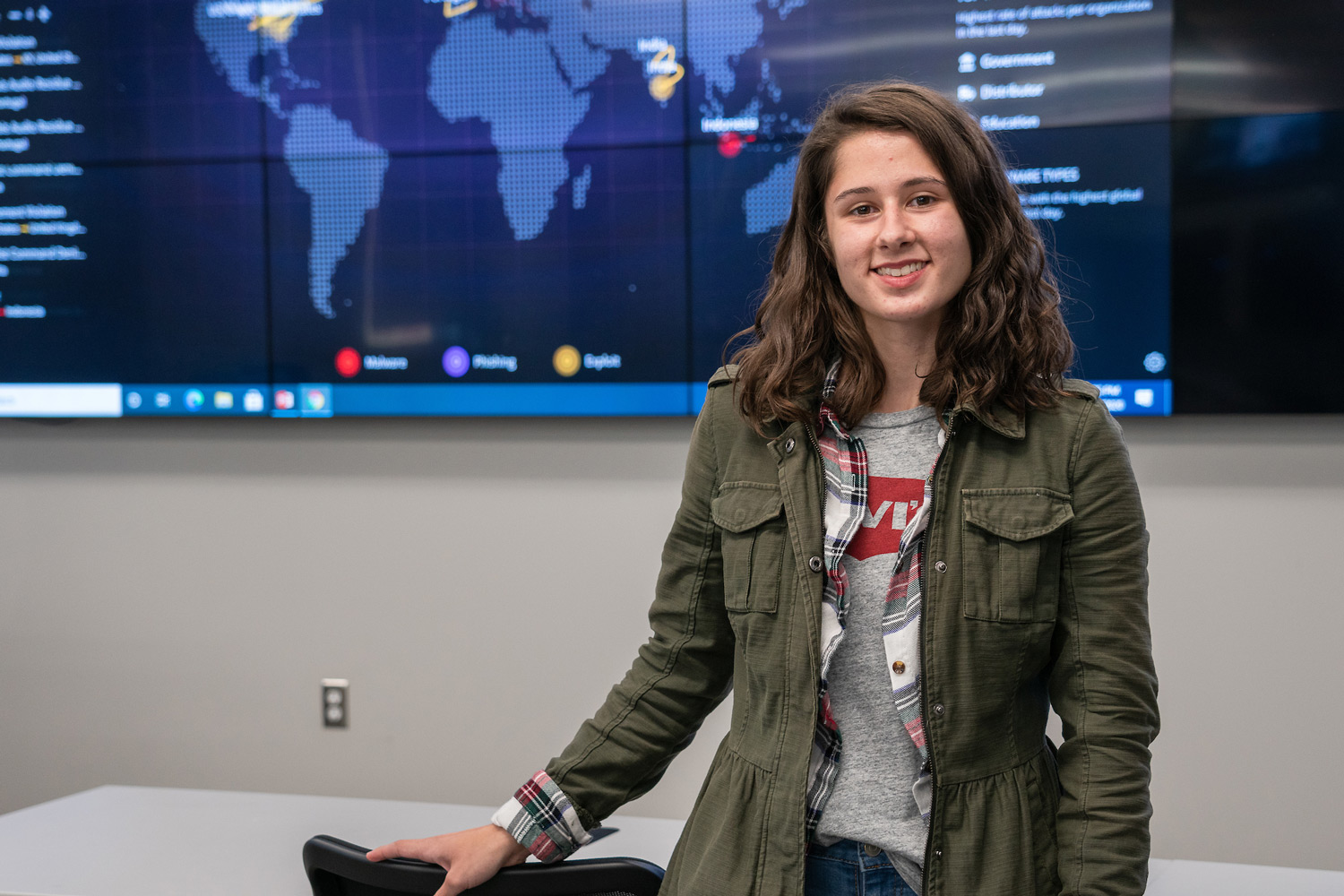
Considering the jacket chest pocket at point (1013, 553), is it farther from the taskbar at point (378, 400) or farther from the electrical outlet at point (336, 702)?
the electrical outlet at point (336, 702)

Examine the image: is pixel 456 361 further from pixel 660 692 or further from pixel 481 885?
pixel 481 885

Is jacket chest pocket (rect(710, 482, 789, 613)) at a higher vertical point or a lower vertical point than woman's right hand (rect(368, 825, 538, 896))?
higher

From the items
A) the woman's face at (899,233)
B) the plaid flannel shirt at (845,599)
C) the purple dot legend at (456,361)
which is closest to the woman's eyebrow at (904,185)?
the woman's face at (899,233)

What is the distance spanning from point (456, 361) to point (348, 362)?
28 cm

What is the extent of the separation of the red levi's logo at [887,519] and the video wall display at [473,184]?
1405mm

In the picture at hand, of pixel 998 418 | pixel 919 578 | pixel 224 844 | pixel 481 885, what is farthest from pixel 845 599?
pixel 224 844

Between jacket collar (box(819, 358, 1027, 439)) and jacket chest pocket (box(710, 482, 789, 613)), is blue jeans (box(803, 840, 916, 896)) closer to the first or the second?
jacket chest pocket (box(710, 482, 789, 613))

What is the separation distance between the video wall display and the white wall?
163 mm

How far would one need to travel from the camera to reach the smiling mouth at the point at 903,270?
1.04 metres

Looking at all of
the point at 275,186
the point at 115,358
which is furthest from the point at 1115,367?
the point at 115,358

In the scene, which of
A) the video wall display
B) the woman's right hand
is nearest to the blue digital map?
the video wall display

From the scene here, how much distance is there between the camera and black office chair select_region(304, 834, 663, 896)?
3.22 ft

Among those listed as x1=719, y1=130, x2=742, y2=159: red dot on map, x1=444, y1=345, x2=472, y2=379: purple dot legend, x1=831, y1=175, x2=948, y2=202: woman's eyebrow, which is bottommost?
x1=444, y1=345, x2=472, y2=379: purple dot legend

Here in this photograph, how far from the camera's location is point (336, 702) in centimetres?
274
